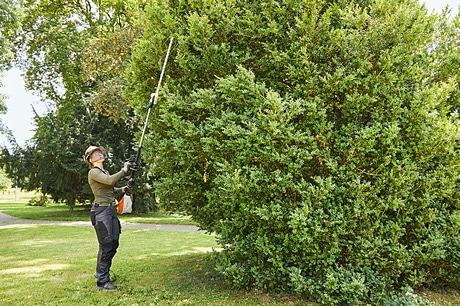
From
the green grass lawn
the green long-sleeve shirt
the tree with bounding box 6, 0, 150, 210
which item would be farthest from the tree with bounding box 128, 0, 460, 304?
the tree with bounding box 6, 0, 150, 210

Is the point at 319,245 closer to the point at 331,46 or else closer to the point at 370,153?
the point at 370,153

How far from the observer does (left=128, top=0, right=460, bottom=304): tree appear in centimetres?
450

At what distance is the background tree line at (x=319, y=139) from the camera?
4.50 metres

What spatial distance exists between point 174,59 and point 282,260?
3.50 metres

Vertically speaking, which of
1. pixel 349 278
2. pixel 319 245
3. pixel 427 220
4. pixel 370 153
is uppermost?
pixel 370 153

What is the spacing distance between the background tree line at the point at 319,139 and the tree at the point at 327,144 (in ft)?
0.07

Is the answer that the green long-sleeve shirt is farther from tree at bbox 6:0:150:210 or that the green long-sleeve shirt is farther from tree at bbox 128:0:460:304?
tree at bbox 6:0:150:210

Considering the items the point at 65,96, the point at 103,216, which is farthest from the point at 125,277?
the point at 65,96

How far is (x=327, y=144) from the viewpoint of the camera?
478cm

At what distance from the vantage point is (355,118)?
4.86m

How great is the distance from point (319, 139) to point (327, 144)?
0.56 ft

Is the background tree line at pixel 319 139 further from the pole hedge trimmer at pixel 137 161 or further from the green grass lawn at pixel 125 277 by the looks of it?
the green grass lawn at pixel 125 277

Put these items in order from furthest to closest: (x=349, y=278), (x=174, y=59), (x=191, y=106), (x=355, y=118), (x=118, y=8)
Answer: (x=118, y=8), (x=174, y=59), (x=191, y=106), (x=355, y=118), (x=349, y=278)

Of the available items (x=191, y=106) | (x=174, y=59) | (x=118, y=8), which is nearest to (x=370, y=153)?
(x=191, y=106)
